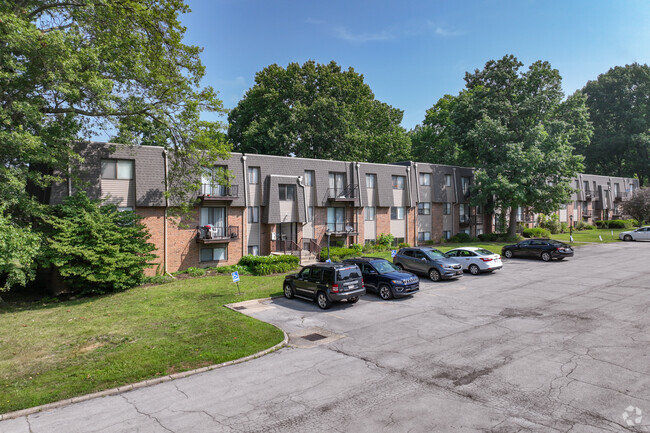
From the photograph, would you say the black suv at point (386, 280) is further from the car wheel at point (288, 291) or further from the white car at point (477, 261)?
the white car at point (477, 261)

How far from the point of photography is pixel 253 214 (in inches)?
1130

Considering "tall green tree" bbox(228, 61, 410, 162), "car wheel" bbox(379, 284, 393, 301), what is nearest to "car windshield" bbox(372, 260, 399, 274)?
"car wheel" bbox(379, 284, 393, 301)

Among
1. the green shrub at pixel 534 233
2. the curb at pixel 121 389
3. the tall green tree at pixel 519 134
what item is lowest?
the curb at pixel 121 389

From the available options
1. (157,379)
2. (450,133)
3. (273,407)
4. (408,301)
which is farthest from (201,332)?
(450,133)

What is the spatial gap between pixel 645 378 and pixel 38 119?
924 inches

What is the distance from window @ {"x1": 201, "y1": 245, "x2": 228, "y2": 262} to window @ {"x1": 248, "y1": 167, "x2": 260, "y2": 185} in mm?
5258

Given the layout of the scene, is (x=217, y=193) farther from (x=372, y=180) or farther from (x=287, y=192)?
(x=372, y=180)

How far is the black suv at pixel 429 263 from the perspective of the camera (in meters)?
20.8

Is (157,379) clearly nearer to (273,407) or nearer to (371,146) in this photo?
(273,407)

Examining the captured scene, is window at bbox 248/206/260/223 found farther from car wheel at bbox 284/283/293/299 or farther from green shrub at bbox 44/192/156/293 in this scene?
car wheel at bbox 284/283/293/299

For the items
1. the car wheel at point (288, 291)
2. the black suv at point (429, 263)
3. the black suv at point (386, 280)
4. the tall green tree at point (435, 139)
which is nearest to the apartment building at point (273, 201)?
the black suv at point (429, 263)

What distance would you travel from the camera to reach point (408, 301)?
55.0 feet

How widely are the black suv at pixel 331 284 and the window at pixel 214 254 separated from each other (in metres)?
11.9

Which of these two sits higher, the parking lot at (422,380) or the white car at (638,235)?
the white car at (638,235)
